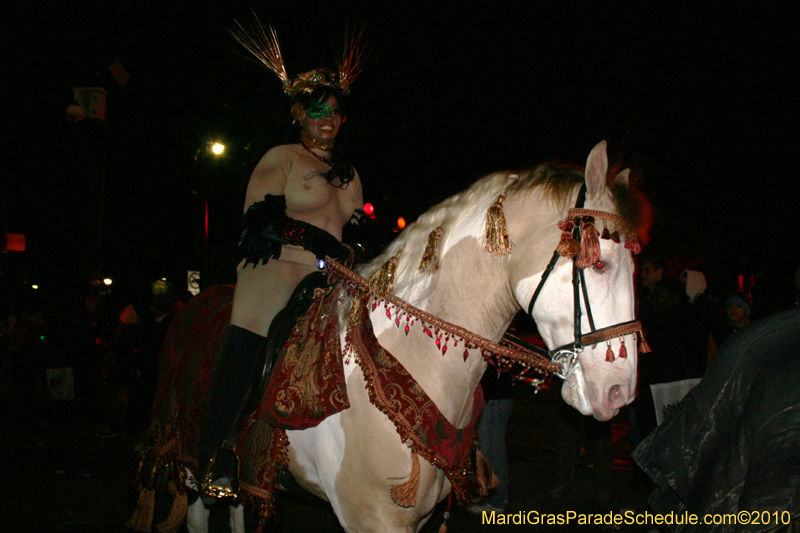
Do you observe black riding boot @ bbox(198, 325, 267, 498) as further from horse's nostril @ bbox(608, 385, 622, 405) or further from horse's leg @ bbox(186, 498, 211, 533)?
horse's nostril @ bbox(608, 385, 622, 405)

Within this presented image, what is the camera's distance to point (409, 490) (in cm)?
249

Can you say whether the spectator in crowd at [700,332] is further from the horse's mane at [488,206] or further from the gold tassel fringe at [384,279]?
the gold tassel fringe at [384,279]

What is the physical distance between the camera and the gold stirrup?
299cm

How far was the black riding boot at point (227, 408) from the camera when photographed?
3.03 metres

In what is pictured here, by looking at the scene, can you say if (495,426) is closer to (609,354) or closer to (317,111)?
(317,111)

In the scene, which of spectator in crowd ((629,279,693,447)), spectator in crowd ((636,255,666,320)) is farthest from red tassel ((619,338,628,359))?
spectator in crowd ((636,255,666,320))

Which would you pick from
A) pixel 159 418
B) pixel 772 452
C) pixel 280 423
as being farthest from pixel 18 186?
pixel 772 452

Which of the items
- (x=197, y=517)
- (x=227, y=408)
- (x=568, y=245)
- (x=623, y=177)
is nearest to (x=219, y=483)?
(x=227, y=408)

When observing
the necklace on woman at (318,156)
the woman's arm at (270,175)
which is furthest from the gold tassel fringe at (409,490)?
the necklace on woman at (318,156)

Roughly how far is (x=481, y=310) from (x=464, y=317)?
81mm

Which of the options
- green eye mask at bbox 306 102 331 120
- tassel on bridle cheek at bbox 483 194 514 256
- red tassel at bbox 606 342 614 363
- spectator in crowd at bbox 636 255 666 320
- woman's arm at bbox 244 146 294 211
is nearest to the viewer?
red tassel at bbox 606 342 614 363

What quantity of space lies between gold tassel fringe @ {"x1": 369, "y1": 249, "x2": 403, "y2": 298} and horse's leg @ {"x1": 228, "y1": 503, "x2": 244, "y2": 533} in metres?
1.96

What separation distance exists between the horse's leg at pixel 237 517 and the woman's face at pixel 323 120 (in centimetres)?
240

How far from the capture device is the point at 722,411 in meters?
2.42
